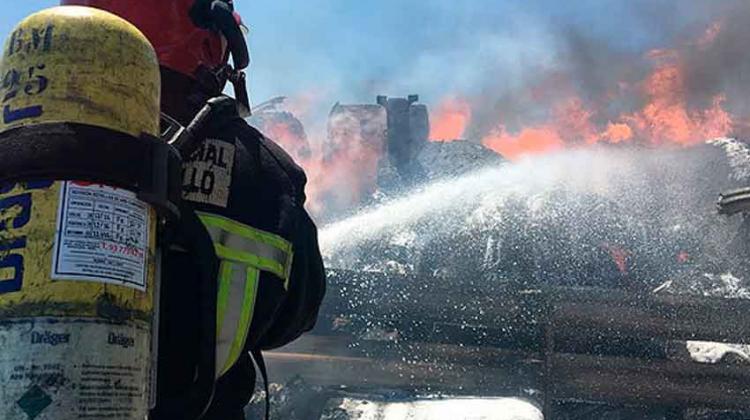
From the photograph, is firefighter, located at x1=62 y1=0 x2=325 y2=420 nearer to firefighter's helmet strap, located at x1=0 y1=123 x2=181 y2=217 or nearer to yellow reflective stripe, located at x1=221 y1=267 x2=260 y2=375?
yellow reflective stripe, located at x1=221 y1=267 x2=260 y2=375

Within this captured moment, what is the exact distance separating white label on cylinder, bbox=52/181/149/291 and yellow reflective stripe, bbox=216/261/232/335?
0.38 meters

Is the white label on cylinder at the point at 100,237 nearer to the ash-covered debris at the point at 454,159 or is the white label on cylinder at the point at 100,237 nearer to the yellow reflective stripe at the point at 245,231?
the yellow reflective stripe at the point at 245,231

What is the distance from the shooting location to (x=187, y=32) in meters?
1.95

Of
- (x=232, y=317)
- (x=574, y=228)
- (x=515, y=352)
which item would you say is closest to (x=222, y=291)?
(x=232, y=317)

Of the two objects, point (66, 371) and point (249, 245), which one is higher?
point (249, 245)

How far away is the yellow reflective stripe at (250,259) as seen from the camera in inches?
67.4

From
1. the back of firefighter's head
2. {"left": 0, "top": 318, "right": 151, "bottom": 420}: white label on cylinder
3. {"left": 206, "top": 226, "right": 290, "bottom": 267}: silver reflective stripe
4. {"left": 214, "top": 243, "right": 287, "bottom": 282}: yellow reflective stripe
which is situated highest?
the back of firefighter's head

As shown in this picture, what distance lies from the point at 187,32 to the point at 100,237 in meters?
0.89

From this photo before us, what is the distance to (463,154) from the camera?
17328 mm

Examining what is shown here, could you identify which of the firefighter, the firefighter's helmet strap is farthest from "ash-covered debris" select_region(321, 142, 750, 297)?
the firefighter's helmet strap

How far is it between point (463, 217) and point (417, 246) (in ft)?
5.07

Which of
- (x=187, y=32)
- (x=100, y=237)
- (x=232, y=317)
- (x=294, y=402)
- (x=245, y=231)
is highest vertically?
(x=187, y=32)

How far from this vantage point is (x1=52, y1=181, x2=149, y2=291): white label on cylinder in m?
1.19

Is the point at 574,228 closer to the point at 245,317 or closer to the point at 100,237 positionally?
the point at 245,317
